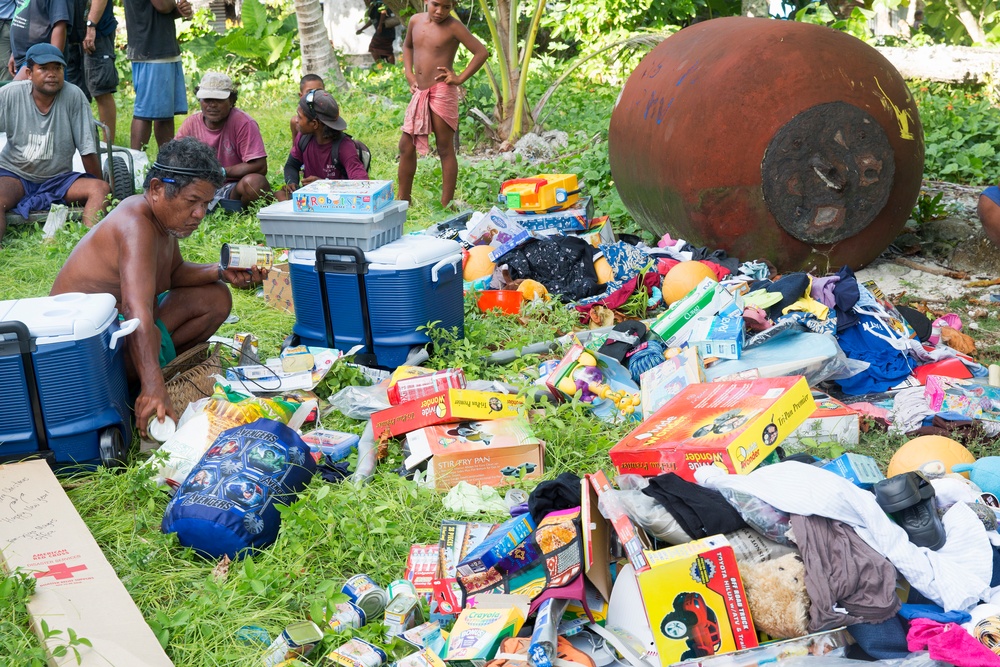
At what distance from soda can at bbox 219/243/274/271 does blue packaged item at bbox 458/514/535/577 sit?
2.01 m

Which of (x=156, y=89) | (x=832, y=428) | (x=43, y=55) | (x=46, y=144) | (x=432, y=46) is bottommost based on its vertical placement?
(x=832, y=428)

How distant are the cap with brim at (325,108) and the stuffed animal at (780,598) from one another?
15.4ft

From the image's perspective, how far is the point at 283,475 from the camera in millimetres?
3049

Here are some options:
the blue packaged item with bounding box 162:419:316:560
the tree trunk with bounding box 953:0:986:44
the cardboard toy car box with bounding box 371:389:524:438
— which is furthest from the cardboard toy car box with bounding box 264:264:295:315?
the tree trunk with bounding box 953:0:986:44

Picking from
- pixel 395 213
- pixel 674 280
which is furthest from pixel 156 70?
pixel 674 280

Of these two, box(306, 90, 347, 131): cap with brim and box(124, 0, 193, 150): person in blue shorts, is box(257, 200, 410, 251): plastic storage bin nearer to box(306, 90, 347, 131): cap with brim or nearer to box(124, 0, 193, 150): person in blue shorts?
box(306, 90, 347, 131): cap with brim

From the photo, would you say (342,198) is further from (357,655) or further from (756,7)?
(756,7)

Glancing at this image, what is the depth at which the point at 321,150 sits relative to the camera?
6.58 metres

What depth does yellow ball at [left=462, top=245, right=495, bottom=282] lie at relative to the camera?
5.56 metres

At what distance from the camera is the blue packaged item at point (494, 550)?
104 inches

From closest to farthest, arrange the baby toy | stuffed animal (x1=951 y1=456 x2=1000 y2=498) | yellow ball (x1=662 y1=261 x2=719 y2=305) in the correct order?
stuffed animal (x1=951 y1=456 x2=1000 y2=498)
the baby toy
yellow ball (x1=662 y1=261 x2=719 y2=305)

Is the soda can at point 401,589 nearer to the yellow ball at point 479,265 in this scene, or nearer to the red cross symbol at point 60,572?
the red cross symbol at point 60,572

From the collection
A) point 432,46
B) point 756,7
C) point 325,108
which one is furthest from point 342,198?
point 756,7

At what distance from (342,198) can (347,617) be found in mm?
2332
